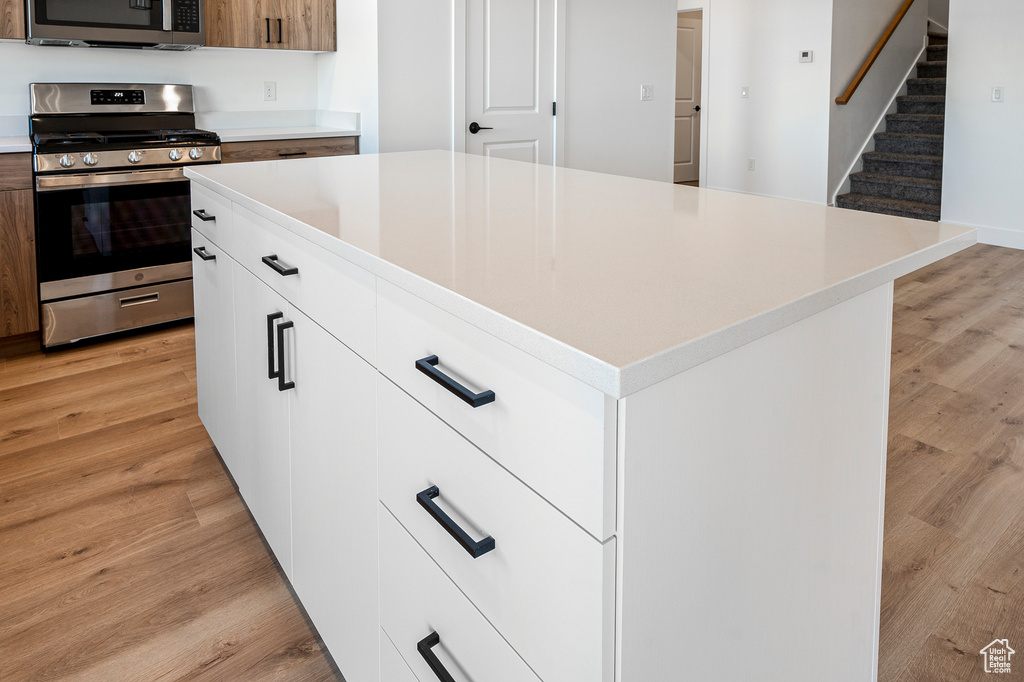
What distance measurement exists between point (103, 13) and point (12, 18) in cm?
36

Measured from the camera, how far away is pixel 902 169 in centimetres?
654

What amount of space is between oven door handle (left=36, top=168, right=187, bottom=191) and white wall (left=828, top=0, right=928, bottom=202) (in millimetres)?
5385

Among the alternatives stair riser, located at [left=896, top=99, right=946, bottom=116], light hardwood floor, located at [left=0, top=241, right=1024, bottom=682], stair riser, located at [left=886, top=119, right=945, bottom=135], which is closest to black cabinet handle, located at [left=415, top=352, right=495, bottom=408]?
light hardwood floor, located at [left=0, top=241, right=1024, bottom=682]

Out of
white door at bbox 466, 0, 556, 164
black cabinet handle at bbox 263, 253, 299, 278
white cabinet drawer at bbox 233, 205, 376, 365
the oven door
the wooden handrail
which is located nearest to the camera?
white cabinet drawer at bbox 233, 205, 376, 365

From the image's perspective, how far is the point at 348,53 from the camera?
4098 mm

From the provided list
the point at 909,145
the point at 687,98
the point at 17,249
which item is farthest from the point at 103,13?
the point at 687,98

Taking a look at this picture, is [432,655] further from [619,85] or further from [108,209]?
[619,85]

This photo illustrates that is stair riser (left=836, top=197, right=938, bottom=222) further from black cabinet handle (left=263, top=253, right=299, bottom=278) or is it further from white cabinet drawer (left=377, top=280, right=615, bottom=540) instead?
white cabinet drawer (left=377, top=280, right=615, bottom=540)

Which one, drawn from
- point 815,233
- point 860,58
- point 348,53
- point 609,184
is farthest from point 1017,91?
point 815,233

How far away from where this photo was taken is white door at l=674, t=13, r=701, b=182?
8.15 meters

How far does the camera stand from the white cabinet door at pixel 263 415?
5.11 feet

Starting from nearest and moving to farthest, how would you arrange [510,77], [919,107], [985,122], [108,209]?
1. [108,209]
2. [510,77]
3. [985,122]
4. [919,107]

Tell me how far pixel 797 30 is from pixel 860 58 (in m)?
0.66

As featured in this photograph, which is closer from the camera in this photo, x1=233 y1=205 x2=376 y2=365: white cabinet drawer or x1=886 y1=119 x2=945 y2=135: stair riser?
x1=233 y1=205 x2=376 y2=365: white cabinet drawer
